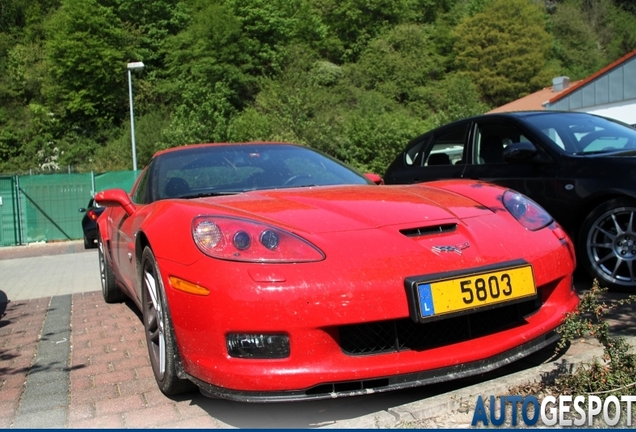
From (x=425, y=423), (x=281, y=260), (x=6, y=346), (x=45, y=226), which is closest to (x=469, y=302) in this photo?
(x=425, y=423)

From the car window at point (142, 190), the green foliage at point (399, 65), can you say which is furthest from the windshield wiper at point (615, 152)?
the green foliage at point (399, 65)

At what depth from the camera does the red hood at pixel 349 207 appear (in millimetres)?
2768

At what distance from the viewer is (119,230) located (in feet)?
14.3

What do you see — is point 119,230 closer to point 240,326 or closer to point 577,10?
point 240,326

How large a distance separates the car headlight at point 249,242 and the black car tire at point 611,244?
2814mm

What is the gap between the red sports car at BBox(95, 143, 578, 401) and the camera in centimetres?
236

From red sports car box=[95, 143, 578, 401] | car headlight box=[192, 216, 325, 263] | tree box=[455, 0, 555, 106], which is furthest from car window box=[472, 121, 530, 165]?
tree box=[455, 0, 555, 106]

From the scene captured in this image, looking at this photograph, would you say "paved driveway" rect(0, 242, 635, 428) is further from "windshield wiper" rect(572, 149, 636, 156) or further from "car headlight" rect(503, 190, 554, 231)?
"windshield wiper" rect(572, 149, 636, 156)

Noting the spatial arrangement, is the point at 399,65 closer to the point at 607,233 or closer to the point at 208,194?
the point at 607,233

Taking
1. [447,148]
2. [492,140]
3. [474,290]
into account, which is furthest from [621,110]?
[474,290]

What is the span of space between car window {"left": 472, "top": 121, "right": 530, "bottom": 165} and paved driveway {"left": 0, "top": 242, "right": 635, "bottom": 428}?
82.6 inches

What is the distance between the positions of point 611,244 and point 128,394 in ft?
11.3

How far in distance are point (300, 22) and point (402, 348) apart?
5593cm

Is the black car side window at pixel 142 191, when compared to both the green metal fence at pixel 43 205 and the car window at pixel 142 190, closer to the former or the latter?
the car window at pixel 142 190
